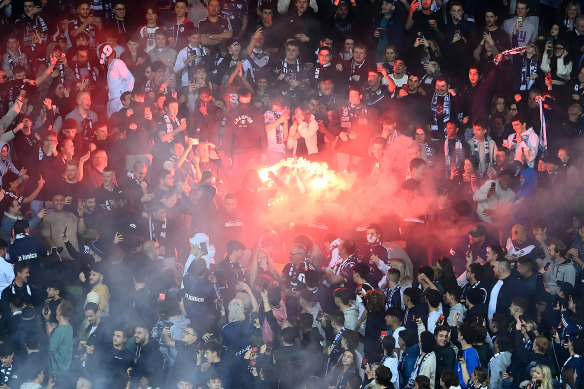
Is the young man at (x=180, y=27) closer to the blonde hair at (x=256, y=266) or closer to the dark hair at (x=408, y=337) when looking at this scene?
the blonde hair at (x=256, y=266)

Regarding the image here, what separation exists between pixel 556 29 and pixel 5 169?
24.8 feet

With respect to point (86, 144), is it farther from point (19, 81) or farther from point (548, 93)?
point (548, 93)

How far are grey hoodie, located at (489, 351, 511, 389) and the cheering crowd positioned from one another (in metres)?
0.02

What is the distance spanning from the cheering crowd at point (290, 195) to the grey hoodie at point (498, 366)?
2 cm

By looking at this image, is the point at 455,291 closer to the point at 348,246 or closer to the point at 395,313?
the point at 395,313

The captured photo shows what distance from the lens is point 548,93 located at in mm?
13492

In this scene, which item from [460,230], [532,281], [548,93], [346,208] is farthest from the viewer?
[548,93]

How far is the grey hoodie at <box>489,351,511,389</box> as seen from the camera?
30.0 feet

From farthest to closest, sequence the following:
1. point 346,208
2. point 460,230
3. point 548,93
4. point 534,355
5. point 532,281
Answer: point 548,93 < point 346,208 < point 460,230 < point 532,281 < point 534,355

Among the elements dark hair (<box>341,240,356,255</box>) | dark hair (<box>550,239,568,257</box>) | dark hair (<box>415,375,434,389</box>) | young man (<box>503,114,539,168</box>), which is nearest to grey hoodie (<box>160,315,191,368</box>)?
dark hair (<box>341,240,356,255</box>)

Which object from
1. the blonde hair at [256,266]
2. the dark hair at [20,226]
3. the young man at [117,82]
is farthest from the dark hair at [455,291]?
the young man at [117,82]

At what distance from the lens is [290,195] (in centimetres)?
1266

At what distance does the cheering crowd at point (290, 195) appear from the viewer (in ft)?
31.0

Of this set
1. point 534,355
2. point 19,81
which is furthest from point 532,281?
point 19,81
